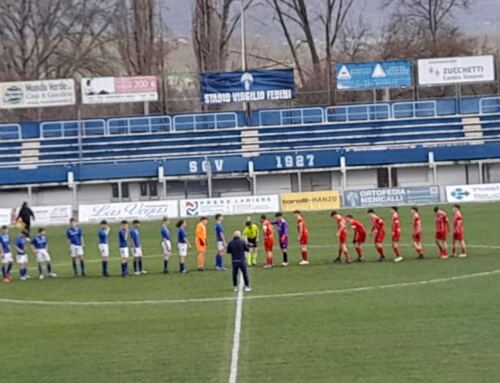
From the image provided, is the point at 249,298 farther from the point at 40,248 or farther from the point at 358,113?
the point at 358,113

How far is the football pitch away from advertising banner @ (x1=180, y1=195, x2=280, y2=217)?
16671 millimetres

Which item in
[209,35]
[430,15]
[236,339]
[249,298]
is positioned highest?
[430,15]

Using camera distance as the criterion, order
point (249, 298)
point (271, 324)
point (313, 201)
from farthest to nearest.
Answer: point (313, 201) < point (249, 298) < point (271, 324)

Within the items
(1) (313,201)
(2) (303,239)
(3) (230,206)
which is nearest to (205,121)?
(3) (230,206)

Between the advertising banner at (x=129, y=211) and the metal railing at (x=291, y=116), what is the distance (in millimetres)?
16141

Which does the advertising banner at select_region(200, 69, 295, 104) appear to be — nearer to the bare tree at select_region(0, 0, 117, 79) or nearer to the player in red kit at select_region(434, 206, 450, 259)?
the bare tree at select_region(0, 0, 117, 79)

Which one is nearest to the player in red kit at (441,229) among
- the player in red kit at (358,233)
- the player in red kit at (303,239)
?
the player in red kit at (358,233)

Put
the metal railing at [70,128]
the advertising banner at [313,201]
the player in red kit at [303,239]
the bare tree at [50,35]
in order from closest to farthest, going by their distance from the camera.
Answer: the player in red kit at [303,239] < the advertising banner at [313,201] < the metal railing at [70,128] < the bare tree at [50,35]

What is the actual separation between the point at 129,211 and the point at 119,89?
18.3 metres

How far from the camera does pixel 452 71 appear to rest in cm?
6719

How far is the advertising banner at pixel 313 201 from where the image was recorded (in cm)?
5225

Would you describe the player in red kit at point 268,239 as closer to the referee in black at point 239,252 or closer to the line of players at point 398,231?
the line of players at point 398,231

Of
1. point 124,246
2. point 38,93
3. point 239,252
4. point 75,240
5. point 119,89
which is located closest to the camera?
point 239,252

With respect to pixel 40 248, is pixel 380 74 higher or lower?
higher
